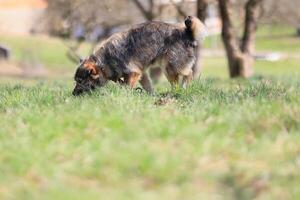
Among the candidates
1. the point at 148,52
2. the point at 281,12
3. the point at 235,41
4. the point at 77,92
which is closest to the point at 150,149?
the point at 77,92

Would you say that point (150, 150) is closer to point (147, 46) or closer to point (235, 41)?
point (147, 46)

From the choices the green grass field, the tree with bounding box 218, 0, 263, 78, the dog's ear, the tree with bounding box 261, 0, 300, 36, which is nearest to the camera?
the green grass field

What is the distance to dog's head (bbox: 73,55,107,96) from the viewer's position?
1041cm

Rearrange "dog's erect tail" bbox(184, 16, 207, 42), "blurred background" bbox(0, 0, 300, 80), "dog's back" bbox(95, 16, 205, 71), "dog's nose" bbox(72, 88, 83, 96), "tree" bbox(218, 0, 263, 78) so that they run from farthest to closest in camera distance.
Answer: "blurred background" bbox(0, 0, 300, 80) → "tree" bbox(218, 0, 263, 78) → "dog's erect tail" bbox(184, 16, 207, 42) → "dog's back" bbox(95, 16, 205, 71) → "dog's nose" bbox(72, 88, 83, 96)

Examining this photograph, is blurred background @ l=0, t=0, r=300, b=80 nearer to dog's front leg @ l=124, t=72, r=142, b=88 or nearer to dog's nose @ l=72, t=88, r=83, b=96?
dog's front leg @ l=124, t=72, r=142, b=88

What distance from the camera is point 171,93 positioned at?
9.79 metres

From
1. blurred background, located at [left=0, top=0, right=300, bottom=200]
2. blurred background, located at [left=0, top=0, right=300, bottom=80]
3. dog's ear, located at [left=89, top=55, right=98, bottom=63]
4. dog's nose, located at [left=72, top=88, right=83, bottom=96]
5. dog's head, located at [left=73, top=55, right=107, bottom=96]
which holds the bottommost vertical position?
blurred background, located at [left=0, top=0, right=300, bottom=80]

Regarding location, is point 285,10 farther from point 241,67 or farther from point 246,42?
point 241,67

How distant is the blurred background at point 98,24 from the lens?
2662 cm

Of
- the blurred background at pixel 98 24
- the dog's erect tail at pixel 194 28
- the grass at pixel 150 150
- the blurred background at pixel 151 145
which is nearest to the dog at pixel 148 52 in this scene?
the dog's erect tail at pixel 194 28

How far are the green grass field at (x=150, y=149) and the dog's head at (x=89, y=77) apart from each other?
5.50 ft

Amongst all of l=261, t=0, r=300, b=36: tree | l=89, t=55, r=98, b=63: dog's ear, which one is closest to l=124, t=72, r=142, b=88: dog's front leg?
l=89, t=55, r=98, b=63: dog's ear

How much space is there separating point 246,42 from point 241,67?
6.55 feet

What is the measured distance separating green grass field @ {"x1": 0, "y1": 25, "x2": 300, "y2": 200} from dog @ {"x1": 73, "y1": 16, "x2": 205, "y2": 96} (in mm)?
2119
